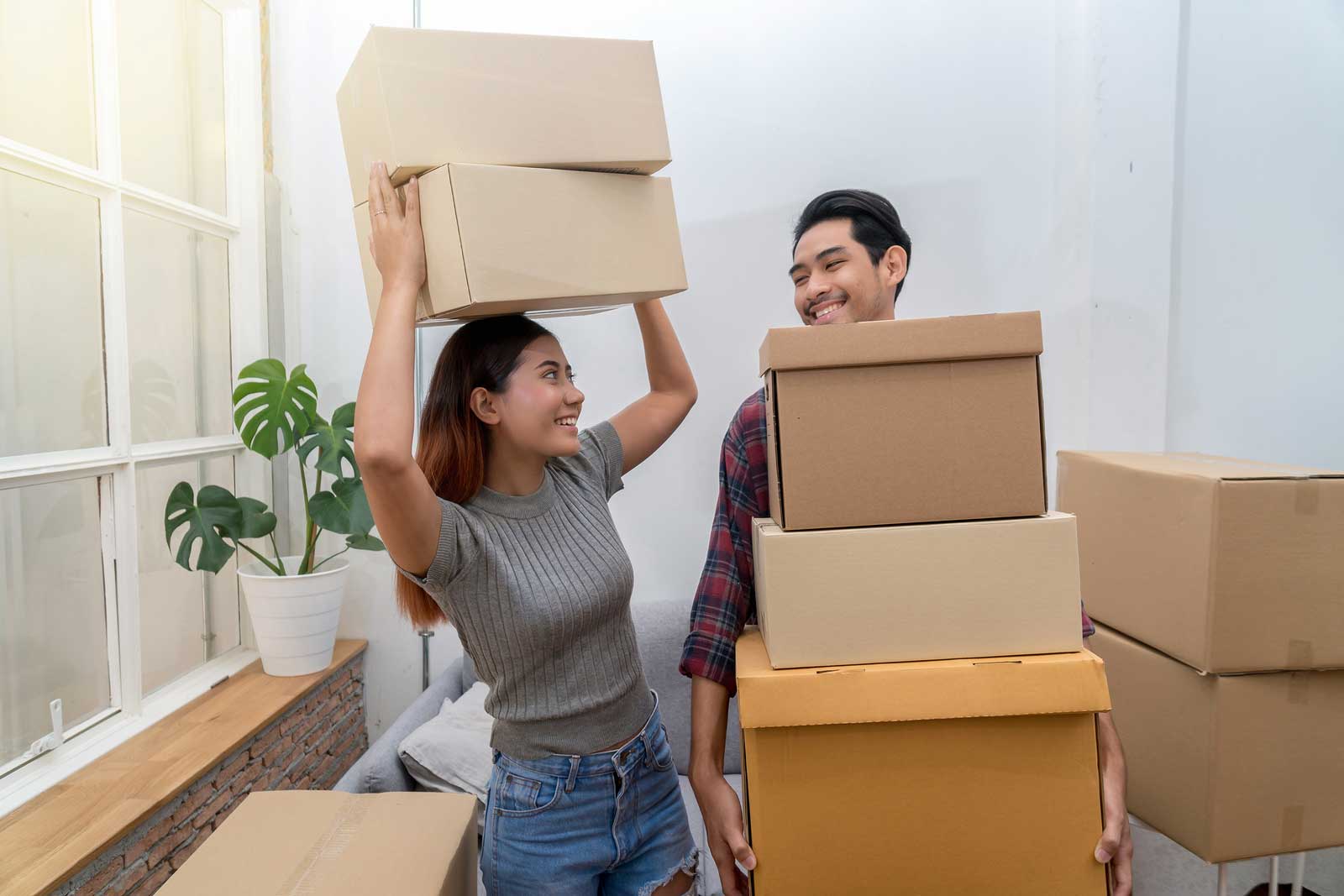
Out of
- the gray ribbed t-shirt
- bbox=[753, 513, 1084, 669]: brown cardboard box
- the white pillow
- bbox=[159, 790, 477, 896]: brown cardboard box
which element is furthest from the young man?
the white pillow

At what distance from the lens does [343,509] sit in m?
1.86

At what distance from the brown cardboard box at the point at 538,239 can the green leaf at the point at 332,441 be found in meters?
0.96

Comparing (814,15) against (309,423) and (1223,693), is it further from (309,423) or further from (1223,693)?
(1223,693)

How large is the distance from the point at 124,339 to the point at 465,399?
0.95 meters

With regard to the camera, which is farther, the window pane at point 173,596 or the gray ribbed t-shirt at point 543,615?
the window pane at point 173,596

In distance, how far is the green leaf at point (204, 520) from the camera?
5.53 feet

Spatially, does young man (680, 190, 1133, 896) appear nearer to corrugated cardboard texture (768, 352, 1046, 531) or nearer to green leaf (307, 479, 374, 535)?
corrugated cardboard texture (768, 352, 1046, 531)

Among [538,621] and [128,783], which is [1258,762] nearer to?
[538,621]

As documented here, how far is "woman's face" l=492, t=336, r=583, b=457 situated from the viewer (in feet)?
3.61

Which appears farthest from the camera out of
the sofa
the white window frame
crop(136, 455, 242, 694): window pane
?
the sofa

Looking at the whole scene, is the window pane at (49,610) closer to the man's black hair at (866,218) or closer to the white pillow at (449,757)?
the white pillow at (449,757)

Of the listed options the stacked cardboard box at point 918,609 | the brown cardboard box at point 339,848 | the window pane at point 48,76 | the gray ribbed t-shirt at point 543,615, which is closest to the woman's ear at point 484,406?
the gray ribbed t-shirt at point 543,615

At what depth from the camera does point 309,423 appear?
1868 mm

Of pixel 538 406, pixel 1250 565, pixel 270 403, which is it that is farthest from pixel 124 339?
pixel 1250 565
